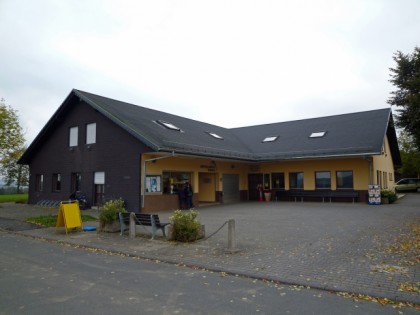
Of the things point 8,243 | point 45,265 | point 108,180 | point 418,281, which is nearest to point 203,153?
point 108,180

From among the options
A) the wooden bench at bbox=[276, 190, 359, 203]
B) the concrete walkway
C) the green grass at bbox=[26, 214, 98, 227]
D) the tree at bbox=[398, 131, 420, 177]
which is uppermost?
the tree at bbox=[398, 131, 420, 177]

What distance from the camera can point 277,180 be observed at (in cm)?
2400

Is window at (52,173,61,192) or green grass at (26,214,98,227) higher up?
window at (52,173,61,192)

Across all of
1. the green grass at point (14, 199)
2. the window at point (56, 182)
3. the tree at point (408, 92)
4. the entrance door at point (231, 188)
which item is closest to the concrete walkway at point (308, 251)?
the tree at point (408, 92)

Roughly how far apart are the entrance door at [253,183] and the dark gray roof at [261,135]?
191 cm

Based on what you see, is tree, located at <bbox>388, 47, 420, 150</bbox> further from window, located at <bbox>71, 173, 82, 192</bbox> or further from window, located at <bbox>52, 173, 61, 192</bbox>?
window, located at <bbox>52, 173, 61, 192</bbox>

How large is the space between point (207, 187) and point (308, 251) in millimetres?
14997

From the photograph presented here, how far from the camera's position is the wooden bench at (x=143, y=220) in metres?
9.68

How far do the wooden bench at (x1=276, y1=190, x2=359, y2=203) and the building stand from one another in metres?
0.26

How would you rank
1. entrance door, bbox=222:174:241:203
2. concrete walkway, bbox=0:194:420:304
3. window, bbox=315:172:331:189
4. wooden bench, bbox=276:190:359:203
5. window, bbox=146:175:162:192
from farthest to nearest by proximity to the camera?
entrance door, bbox=222:174:241:203 < window, bbox=315:172:331:189 < wooden bench, bbox=276:190:359:203 < window, bbox=146:175:162:192 < concrete walkway, bbox=0:194:420:304

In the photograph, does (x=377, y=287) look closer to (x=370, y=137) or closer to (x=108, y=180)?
(x=108, y=180)

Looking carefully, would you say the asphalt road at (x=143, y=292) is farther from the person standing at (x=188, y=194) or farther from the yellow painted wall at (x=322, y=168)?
the yellow painted wall at (x=322, y=168)

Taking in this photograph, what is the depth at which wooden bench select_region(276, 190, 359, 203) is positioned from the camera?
2065 centimetres

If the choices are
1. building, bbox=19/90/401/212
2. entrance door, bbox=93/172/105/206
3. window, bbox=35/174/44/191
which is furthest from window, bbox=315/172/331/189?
window, bbox=35/174/44/191
